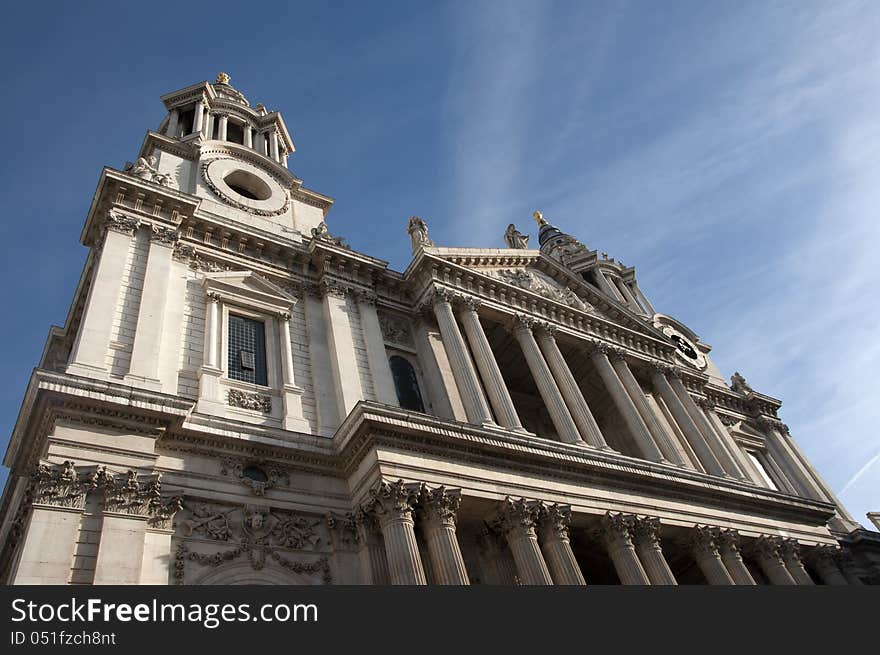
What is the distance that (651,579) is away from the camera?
1953cm

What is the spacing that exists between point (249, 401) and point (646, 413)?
615 inches

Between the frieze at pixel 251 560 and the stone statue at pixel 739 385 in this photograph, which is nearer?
the frieze at pixel 251 560

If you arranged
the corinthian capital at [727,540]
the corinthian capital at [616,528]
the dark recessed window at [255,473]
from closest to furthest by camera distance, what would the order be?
1. the dark recessed window at [255,473]
2. the corinthian capital at [616,528]
3. the corinthian capital at [727,540]

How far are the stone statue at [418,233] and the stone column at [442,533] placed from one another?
1143cm

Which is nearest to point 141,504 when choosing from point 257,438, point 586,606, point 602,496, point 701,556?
point 257,438

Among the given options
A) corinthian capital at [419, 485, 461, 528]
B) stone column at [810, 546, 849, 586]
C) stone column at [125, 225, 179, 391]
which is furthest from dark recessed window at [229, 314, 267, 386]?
stone column at [810, 546, 849, 586]

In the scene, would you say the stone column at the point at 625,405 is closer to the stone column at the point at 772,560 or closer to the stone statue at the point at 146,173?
the stone column at the point at 772,560

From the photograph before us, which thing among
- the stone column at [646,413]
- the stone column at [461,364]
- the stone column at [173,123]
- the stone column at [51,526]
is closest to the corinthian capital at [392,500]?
the stone column at [461,364]

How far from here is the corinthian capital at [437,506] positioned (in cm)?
1630

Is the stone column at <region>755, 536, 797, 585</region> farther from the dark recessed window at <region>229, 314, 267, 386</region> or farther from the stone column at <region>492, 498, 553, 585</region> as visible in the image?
the dark recessed window at <region>229, 314, 267, 386</region>

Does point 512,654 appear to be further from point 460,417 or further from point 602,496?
point 460,417

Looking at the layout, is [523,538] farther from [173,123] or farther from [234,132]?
[234,132]

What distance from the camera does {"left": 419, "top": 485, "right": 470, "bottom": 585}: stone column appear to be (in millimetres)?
15336

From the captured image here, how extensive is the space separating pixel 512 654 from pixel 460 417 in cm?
946
